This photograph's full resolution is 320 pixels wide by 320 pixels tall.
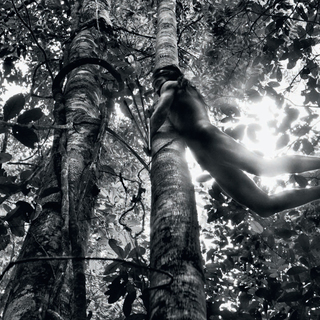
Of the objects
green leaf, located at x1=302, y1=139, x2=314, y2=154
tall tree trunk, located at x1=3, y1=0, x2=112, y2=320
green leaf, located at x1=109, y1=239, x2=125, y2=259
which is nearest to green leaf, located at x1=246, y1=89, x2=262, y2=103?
green leaf, located at x1=302, y1=139, x2=314, y2=154

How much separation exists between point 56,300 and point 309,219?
9.62 ft

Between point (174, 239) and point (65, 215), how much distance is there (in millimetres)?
691

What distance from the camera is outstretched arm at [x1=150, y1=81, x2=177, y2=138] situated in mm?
2219

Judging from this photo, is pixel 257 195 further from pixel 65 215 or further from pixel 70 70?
pixel 70 70

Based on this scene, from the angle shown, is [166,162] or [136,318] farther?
[136,318]

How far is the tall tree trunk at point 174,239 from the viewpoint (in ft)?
3.50

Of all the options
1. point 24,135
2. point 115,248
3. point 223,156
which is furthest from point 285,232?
point 24,135

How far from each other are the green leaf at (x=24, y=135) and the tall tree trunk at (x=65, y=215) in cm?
25

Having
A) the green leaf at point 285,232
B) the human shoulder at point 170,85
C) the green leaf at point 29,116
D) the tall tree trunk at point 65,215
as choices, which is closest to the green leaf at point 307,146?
the green leaf at point 285,232

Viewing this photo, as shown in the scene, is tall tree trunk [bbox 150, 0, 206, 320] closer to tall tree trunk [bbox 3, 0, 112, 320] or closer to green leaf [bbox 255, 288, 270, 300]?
tall tree trunk [bbox 3, 0, 112, 320]

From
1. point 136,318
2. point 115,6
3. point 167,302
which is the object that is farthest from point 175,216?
point 115,6

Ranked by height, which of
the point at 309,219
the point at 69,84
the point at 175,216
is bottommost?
the point at 175,216

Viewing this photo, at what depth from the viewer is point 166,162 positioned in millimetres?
1767

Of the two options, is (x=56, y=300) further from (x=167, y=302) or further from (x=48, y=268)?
(x=167, y=302)
